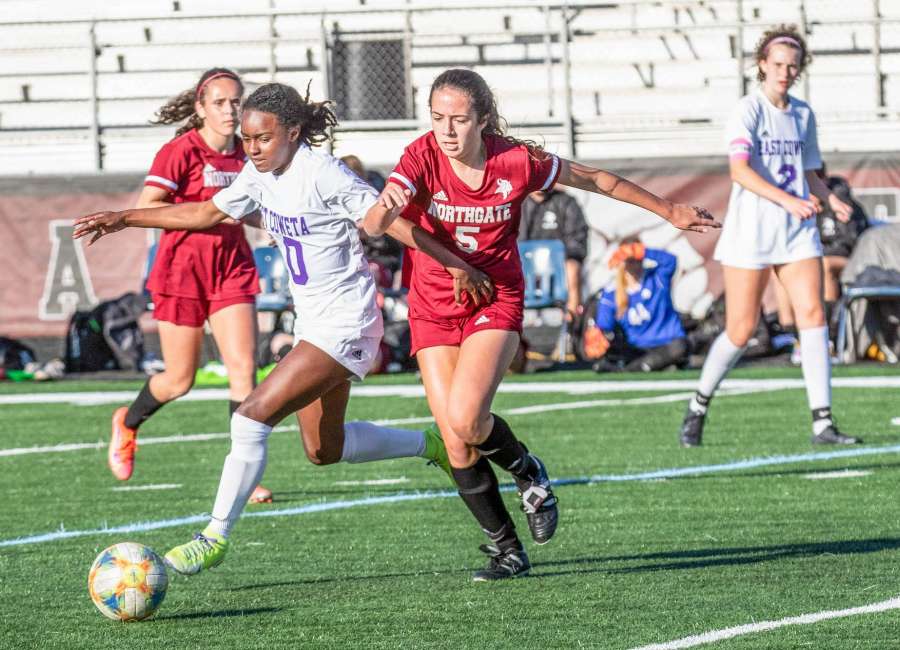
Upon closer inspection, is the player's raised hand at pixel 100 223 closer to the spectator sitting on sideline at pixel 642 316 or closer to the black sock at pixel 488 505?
the black sock at pixel 488 505

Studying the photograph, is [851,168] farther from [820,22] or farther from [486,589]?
[486,589]

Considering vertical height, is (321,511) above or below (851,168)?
below

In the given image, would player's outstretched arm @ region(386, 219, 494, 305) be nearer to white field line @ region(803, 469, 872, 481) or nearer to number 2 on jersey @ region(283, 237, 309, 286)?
number 2 on jersey @ region(283, 237, 309, 286)

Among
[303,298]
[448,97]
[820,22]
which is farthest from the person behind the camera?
[820,22]

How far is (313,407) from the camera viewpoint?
259 inches

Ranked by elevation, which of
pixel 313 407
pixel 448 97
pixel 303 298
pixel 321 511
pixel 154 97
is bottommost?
pixel 321 511

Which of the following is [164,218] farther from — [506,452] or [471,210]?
[506,452]

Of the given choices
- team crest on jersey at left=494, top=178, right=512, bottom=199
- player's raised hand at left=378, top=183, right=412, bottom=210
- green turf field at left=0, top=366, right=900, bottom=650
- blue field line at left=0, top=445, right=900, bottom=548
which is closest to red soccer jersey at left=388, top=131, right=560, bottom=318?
team crest on jersey at left=494, top=178, right=512, bottom=199

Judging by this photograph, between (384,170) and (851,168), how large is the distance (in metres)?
5.12

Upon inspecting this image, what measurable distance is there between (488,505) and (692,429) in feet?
13.9

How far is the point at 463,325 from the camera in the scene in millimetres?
6148

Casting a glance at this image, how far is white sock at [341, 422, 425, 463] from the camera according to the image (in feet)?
22.3

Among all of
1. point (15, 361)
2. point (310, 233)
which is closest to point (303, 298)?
point (310, 233)

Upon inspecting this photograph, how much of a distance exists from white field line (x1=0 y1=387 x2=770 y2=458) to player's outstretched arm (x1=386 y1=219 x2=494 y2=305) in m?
5.80
